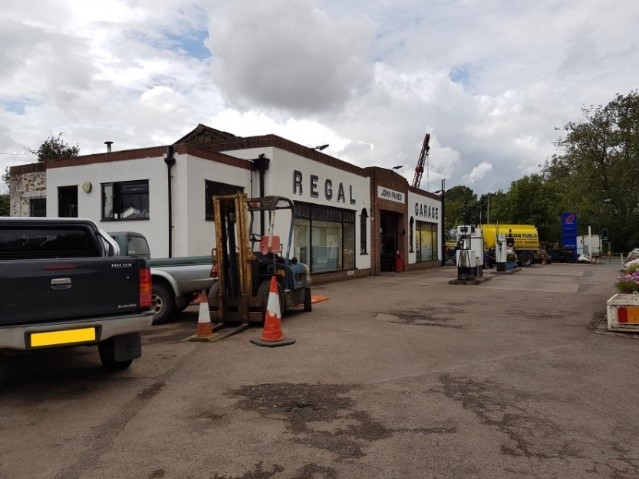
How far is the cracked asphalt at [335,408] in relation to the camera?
351 cm

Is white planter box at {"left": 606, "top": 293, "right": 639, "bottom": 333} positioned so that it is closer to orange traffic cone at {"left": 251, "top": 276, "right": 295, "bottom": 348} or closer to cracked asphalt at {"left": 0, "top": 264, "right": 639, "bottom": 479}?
cracked asphalt at {"left": 0, "top": 264, "right": 639, "bottom": 479}

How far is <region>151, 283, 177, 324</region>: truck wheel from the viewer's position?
9.55m

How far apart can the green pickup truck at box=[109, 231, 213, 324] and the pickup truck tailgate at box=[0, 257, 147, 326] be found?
4.44m


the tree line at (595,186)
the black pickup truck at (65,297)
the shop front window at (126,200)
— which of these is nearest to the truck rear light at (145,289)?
the black pickup truck at (65,297)

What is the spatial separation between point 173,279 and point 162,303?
0.49 metres

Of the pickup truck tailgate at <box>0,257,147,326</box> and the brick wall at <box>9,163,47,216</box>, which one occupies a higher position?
the brick wall at <box>9,163,47,216</box>

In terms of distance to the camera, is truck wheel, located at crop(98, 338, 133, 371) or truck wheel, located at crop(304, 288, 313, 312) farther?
truck wheel, located at crop(304, 288, 313, 312)

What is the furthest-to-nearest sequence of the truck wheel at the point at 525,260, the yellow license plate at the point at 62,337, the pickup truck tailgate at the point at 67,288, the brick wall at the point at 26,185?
the truck wheel at the point at 525,260 → the brick wall at the point at 26,185 → the yellow license plate at the point at 62,337 → the pickup truck tailgate at the point at 67,288

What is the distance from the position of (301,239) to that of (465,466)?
14507 mm

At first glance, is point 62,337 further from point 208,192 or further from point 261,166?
point 261,166

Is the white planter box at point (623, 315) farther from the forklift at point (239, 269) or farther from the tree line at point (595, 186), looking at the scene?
the tree line at point (595, 186)

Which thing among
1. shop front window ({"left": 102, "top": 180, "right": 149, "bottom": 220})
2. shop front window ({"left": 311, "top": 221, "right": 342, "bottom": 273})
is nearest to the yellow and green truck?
shop front window ({"left": 311, "top": 221, "right": 342, "bottom": 273})

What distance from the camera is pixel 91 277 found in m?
4.91

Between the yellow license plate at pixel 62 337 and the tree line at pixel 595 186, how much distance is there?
51785 millimetres
